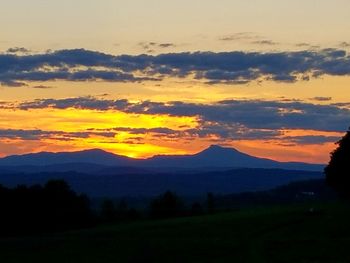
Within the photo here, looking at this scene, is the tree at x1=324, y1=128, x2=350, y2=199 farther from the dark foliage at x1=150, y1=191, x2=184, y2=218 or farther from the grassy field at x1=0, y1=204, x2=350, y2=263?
Answer: the dark foliage at x1=150, y1=191, x2=184, y2=218

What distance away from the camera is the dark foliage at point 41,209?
118 m

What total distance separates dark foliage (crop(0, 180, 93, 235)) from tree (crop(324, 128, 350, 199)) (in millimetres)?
36036

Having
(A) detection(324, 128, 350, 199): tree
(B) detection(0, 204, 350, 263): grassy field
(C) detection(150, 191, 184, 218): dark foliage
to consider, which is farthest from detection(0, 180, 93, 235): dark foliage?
(A) detection(324, 128, 350, 199): tree

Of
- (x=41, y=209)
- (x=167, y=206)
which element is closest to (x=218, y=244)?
(x=41, y=209)

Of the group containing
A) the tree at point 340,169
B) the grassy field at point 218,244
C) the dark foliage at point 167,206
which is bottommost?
the dark foliage at point 167,206

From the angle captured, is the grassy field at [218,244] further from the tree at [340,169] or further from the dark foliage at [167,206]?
the dark foliage at [167,206]

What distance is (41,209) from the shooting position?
12250cm

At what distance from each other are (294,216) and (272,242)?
35809mm

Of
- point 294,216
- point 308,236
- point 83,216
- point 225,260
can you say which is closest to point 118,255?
point 225,260

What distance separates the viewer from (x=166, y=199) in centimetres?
15438

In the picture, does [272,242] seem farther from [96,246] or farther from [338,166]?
[338,166]

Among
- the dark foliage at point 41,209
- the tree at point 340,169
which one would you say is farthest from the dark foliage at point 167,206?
the tree at point 340,169

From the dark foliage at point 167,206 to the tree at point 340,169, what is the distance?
2780 centimetres

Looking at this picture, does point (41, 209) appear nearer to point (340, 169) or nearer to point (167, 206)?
point (167, 206)
